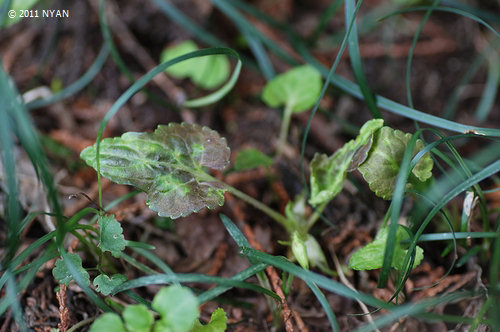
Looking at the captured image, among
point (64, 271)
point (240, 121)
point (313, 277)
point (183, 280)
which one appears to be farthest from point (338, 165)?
point (64, 271)

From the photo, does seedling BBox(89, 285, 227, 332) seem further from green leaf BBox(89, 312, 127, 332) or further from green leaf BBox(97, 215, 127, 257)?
green leaf BBox(97, 215, 127, 257)

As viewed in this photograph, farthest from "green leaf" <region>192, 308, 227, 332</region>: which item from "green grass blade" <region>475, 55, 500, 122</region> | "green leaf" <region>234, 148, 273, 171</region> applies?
"green grass blade" <region>475, 55, 500, 122</region>

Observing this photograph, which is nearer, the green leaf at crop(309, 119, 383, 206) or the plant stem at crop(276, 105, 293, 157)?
the green leaf at crop(309, 119, 383, 206)

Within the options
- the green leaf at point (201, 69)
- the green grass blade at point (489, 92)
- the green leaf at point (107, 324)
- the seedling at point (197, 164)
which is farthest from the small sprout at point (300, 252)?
the green grass blade at point (489, 92)

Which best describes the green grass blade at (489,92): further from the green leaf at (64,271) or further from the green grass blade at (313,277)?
the green leaf at (64,271)

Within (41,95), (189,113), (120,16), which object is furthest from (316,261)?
(120,16)
